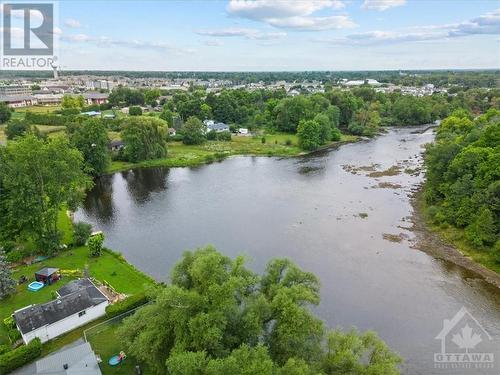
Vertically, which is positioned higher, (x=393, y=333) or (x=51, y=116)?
(x=51, y=116)

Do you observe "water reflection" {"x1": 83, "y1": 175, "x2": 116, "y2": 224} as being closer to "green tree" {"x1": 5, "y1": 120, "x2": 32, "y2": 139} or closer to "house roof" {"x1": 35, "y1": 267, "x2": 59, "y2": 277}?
"house roof" {"x1": 35, "y1": 267, "x2": 59, "y2": 277}

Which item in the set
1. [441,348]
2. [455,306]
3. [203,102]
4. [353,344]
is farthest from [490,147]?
[203,102]

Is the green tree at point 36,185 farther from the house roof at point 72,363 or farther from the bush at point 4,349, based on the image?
the house roof at point 72,363

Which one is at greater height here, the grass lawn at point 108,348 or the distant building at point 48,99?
the distant building at point 48,99

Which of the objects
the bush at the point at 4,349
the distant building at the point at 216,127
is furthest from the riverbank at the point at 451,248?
the distant building at the point at 216,127

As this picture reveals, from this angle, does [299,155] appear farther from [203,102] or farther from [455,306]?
[455,306]

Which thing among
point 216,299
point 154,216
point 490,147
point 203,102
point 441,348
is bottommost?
point 441,348

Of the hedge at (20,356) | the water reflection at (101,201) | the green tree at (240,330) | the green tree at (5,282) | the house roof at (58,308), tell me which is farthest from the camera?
the water reflection at (101,201)

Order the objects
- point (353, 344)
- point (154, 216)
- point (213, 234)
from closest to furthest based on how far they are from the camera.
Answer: point (353, 344)
point (213, 234)
point (154, 216)
